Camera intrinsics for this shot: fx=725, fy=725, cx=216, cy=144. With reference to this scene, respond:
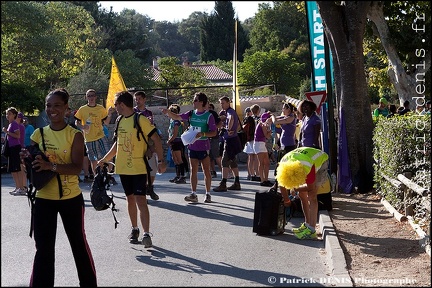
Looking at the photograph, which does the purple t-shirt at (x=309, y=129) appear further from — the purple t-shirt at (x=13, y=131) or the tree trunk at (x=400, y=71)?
the tree trunk at (x=400, y=71)

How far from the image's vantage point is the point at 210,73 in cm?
4488

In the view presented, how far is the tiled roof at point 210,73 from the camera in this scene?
4291 cm

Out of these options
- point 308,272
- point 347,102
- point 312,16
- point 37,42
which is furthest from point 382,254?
point 312,16

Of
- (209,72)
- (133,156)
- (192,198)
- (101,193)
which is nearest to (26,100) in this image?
(192,198)

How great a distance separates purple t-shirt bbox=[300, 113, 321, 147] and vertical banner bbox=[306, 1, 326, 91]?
2.72 meters

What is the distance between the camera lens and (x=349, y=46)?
539 inches

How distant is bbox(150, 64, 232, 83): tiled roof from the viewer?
141 ft

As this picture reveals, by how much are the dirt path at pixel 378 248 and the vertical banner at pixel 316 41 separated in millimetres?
3240

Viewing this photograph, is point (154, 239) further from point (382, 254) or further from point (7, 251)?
point (382, 254)

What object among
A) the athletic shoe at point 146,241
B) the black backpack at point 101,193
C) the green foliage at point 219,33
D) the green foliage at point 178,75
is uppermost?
the green foliage at point 219,33

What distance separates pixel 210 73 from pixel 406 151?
1380 inches

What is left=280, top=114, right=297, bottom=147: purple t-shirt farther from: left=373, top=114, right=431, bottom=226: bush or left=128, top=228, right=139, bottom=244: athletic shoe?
left=128, top=228, right=139, bottom=244: athletic shoe

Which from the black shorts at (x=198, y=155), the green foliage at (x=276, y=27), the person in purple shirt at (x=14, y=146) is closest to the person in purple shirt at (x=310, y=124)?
the black shorts at (x=198, y=155)

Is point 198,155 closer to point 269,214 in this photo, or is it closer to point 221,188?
point 221,188
